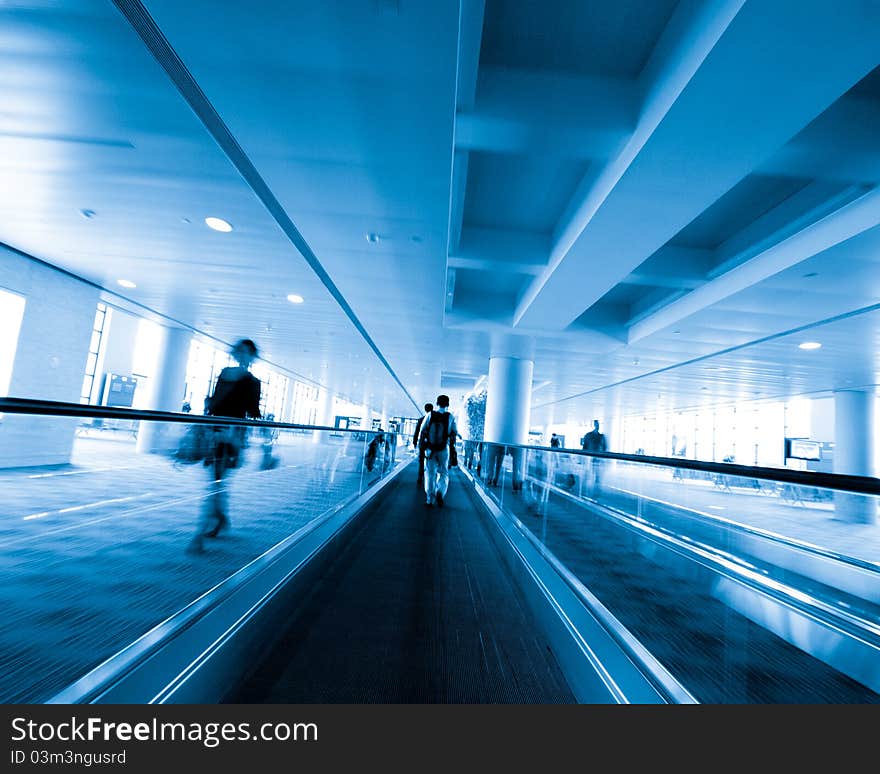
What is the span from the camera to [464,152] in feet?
16.3

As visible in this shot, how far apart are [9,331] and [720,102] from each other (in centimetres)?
1196

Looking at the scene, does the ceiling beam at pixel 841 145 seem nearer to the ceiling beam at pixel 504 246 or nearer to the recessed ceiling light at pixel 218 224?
the ceiling beam at pixel 504 246

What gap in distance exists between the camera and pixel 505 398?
1456 cm

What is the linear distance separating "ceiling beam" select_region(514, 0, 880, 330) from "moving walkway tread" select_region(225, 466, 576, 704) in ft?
13.1

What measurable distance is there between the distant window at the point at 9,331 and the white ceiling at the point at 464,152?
1.19m

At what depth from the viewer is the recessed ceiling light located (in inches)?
259

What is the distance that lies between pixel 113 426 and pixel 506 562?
4.02m

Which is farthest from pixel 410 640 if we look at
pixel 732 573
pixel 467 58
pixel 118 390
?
pixel 118 390

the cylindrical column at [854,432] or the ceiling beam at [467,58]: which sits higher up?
the ceiling beam at [467,58]

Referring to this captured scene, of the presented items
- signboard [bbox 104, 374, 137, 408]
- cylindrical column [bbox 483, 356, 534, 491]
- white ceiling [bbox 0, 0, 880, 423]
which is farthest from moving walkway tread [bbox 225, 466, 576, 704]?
signboard [bbox 104, 374, 137, 408]

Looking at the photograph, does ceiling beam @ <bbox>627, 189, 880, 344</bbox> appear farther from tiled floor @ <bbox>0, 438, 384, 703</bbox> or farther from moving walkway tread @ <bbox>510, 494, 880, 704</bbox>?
tiled floor @ <bbox>0, 438, 384, 703</bbox>

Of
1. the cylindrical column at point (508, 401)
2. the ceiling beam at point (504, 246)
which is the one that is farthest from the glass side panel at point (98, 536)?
the cylindrical column at point (508, 401)

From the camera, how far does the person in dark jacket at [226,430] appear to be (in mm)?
3279

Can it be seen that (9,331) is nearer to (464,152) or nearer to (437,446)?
(437,446)
